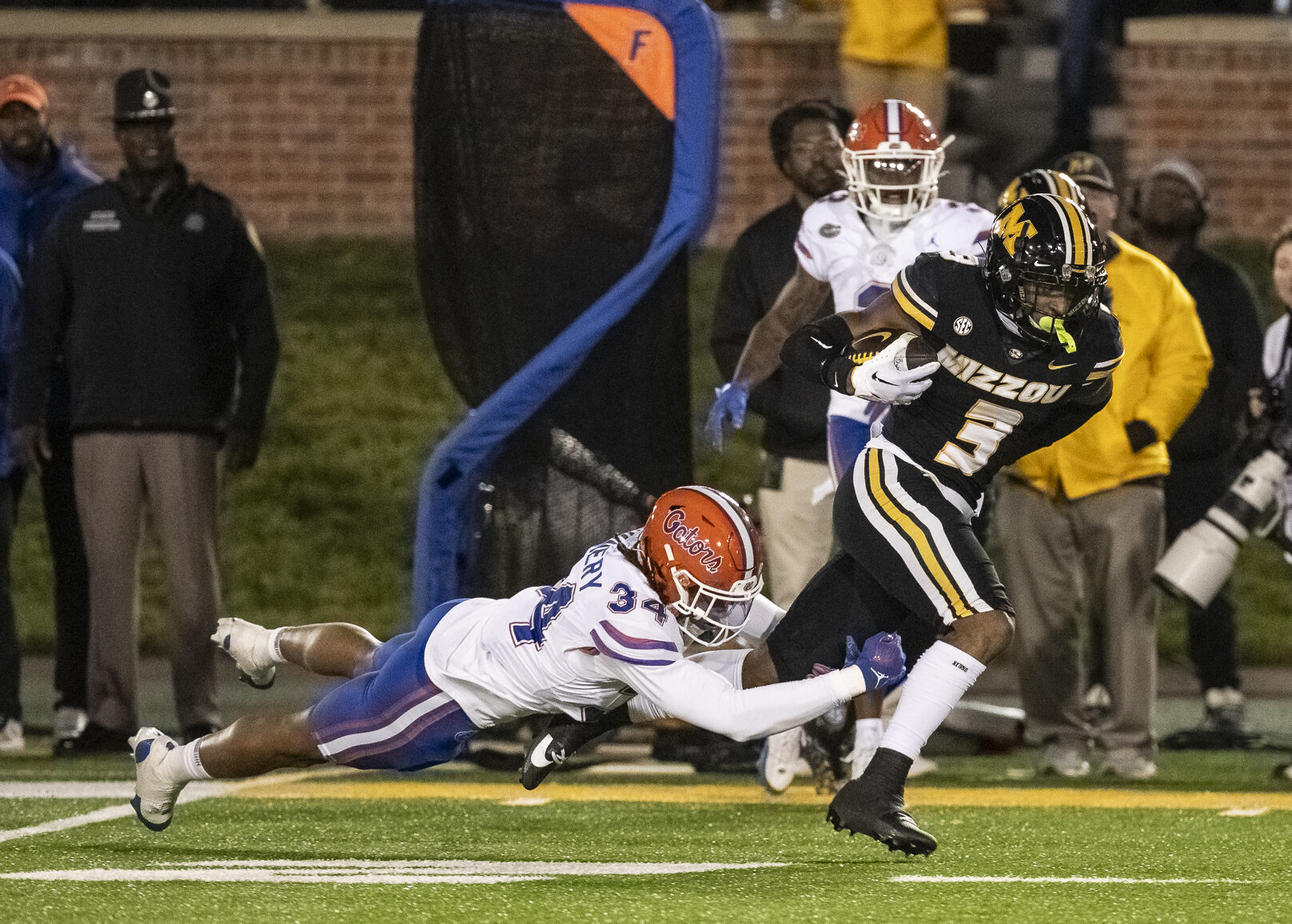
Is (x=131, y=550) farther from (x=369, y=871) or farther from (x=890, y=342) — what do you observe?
(x=890, y=342)

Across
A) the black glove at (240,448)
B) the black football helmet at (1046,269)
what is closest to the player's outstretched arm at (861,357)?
the black football helmet at (1046,269)

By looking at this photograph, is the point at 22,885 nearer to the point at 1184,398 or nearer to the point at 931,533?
the point at 931,533

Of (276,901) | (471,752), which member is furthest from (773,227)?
(276,901)

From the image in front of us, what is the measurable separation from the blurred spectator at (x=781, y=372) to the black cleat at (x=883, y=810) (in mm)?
2161

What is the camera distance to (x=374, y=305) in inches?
479

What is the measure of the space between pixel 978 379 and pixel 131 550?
3.47 m

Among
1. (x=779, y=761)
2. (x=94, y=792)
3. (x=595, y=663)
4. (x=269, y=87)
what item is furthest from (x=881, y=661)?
(x=269, y=87)

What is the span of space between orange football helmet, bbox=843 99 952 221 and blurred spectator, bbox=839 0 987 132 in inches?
123

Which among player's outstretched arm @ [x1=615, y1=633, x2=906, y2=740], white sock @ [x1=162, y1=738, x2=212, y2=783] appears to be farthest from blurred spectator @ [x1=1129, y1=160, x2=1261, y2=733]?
white sock @ [x1=162, y1=738, x2=212, y2=783]

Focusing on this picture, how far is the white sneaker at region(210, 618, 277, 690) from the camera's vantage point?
19.1 feet

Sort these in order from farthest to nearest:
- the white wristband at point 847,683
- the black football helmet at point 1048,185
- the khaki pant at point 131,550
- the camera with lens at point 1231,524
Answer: the khaki pant at point 131,550 → the camera with lens at point 1231,524 → the black football helmet at point 1048,185 → the white wristband at point 847,683

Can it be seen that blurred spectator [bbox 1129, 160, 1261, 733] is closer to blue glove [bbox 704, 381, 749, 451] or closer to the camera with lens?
the camera with lens

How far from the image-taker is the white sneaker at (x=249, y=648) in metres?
5.82

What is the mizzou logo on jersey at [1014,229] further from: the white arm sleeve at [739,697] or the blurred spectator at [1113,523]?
the blurred spectator at [1113,523]
